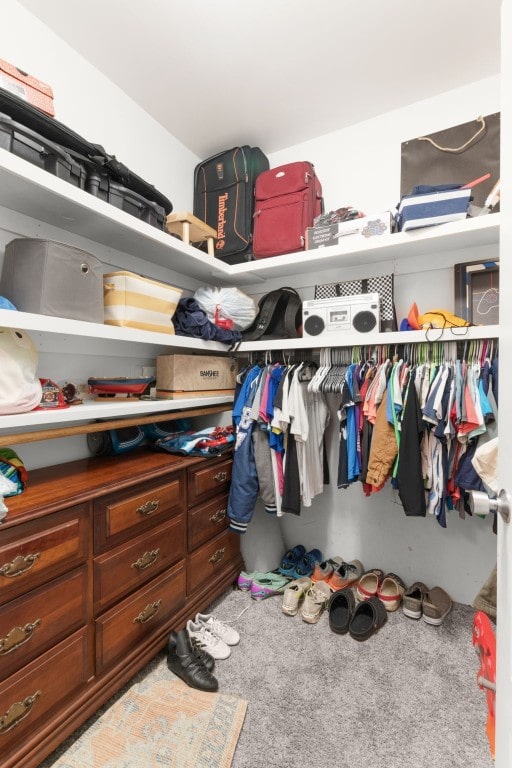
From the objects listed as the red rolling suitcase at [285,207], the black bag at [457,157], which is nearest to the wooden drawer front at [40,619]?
the red rolling suitcase at [285,207]

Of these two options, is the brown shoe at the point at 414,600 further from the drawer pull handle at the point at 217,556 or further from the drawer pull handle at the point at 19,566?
the drawer pull handle at the point at 19,566

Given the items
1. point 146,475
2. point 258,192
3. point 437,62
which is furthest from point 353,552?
point 437,62

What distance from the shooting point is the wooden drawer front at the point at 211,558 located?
1864 millimetres

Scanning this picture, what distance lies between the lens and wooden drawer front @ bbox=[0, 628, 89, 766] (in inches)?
42.6

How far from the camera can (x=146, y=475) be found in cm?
160

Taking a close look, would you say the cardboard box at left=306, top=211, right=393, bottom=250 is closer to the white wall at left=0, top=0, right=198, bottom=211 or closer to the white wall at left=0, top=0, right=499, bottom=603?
the white wall at left=0, top=0, right=499, bottom=603

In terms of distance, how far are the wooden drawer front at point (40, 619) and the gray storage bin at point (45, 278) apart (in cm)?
98

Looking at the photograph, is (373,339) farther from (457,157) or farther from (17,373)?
(17,373)

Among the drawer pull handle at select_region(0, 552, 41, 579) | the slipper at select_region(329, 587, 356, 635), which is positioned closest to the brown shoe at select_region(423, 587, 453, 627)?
the slipper at select_region(329, 587, 356, 635)

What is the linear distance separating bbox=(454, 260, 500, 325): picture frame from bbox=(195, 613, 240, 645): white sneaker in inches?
79.3

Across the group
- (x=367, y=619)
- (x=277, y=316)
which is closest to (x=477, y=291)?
(x=277, y=316)

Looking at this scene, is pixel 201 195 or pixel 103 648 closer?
pixel 103 648

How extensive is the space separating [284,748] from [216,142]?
10.6 feet

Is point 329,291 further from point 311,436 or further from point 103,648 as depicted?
point 103,648
